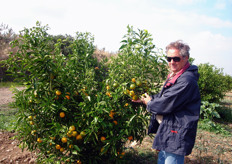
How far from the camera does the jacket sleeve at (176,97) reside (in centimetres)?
169

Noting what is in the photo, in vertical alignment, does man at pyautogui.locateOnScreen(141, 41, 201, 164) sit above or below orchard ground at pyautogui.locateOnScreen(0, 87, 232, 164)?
above

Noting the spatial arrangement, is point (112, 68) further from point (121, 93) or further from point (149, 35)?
point (149, 35)

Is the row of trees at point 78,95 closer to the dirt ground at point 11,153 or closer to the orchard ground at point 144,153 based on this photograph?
the orchard ground at point 144,153

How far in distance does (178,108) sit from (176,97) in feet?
0.40

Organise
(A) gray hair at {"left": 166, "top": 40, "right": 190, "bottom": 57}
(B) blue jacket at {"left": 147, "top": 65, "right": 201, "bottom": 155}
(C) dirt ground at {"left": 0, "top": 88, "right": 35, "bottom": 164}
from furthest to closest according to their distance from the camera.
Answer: (C) dirt ground at {"left": 0, "top": 88, "right": 35, "bottom": 164} → (A) gray hair at {"left": 166, "top": 40, "right": 190, "bottom": 57} → (B) blue jacket at {"left": 147, "top": 65, "right": 201, "bottom": 155}

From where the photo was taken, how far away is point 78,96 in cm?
206

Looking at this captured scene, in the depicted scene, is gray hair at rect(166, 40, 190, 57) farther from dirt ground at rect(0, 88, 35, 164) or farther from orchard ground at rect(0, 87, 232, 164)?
dirt ground at rect(0, 88, 35, 164)

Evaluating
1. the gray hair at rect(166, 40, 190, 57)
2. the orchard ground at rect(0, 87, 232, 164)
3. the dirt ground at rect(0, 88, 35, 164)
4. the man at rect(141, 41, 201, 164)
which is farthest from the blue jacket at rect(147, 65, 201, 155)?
the dirt ground at rect(0, 88, 35, 164)

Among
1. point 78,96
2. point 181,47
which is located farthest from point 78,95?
point 181,47

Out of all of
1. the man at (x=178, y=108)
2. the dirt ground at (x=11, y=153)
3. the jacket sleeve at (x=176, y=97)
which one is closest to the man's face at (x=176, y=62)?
the man at (x=178, y=108)

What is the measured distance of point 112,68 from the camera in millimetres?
2143

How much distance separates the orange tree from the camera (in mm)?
1788

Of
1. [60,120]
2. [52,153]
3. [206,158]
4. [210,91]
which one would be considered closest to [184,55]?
[60,120]

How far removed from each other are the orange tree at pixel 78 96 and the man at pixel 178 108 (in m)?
0.24
